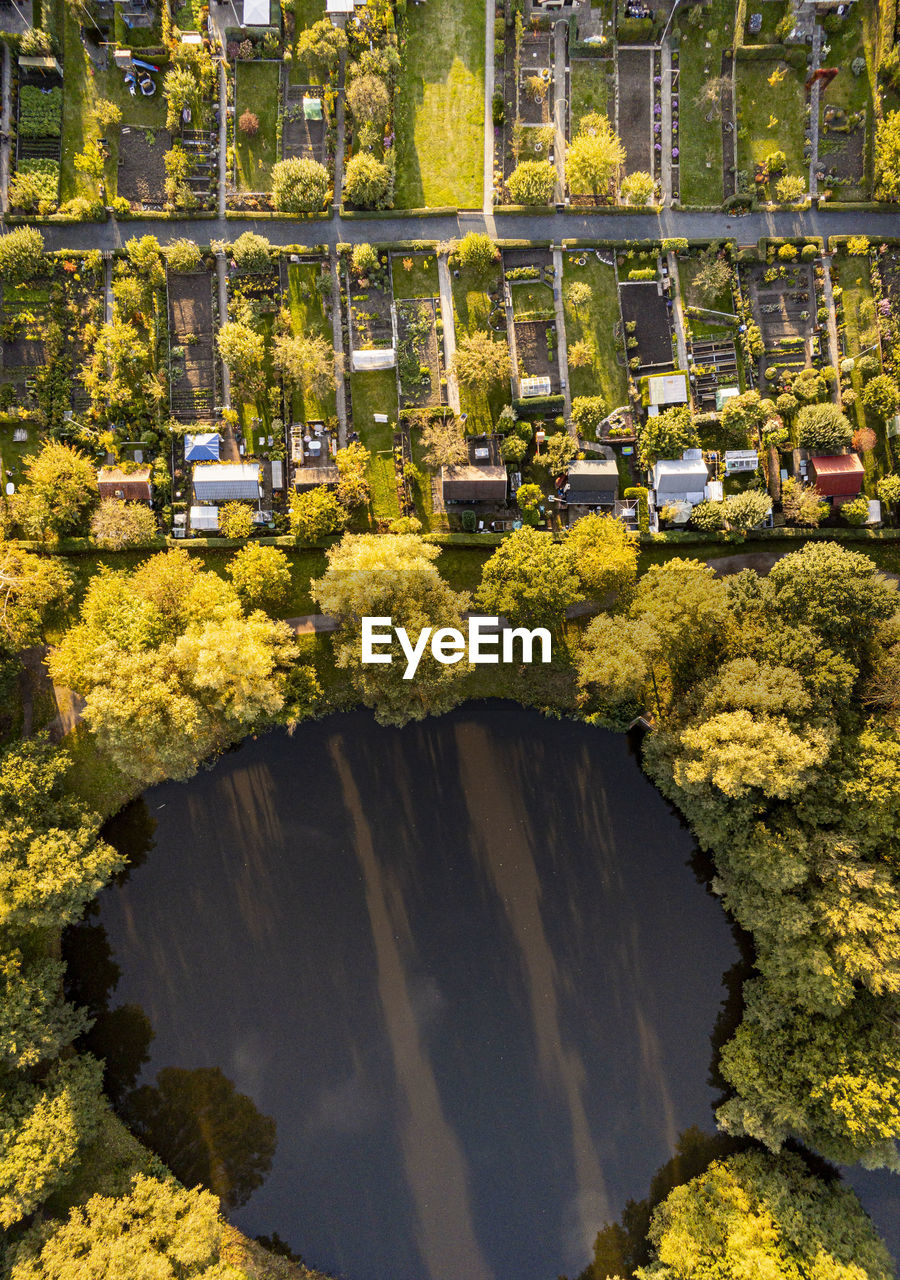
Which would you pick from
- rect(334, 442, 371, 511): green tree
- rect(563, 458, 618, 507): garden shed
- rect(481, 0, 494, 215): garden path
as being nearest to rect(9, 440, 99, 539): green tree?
rect(334, 442, 371, 511): green tree

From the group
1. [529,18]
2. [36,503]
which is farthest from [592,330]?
[36,503]

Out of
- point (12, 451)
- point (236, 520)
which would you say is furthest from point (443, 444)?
point (12, 451)

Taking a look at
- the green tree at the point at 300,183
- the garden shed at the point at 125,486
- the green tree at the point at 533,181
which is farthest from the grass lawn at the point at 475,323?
the garden shed at the point at 125,486

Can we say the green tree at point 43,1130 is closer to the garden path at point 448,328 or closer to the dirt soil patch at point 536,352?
the garden path at point 448,328

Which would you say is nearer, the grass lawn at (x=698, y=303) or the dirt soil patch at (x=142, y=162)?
the dirt soil patch at (x=142, y=162)

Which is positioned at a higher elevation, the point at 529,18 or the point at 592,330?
the point at 529,18

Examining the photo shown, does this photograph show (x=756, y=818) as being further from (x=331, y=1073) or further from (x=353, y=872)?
(x=331, y=1073)

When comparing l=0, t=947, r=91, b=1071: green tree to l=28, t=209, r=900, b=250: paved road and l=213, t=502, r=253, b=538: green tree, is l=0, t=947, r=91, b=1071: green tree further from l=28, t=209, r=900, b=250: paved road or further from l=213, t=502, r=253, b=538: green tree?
l=28, t=209, r=900, b=250: paved road
